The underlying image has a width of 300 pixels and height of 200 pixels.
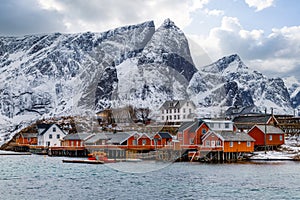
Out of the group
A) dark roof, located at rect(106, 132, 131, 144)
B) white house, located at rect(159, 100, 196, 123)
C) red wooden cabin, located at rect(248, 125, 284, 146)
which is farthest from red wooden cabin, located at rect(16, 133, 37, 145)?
red wooden cabin, located at rect(248, 125, 284, 146)

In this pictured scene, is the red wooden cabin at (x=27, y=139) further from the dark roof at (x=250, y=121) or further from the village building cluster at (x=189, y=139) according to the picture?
the dark roof at (x=250, y=121)

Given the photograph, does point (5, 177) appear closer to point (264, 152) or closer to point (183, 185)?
point (183, 185)

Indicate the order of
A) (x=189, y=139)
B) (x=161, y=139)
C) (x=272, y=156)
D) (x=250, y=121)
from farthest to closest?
1. (x=250, y=121)
2. (x=161, y=139)
3. (x=189, y=139)
4. (x=272, y=156)

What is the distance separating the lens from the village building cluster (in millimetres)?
66938

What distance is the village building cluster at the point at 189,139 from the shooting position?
6694 cm

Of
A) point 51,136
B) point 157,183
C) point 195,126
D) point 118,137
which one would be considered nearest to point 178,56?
point 157,183

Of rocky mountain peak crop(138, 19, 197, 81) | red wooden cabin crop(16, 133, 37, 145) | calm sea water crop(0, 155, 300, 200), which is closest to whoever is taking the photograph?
rocky mountain peak crop(138, 19, 197, 81)

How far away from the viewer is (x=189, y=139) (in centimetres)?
7044

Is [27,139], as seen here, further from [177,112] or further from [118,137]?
[177,112]

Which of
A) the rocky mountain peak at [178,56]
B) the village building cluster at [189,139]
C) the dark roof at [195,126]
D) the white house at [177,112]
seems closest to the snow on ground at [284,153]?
the village building cluster at [189,139]

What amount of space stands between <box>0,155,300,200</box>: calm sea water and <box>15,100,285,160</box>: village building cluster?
1291 centimetres

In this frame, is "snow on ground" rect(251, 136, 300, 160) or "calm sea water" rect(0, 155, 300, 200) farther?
"snow on ground" rect(251, 136, 300, 160)

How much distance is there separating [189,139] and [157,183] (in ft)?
100

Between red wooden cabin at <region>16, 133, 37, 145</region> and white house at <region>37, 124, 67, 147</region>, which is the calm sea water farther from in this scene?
red wooden cabin at <region>16, 133, 37, 145</region>
